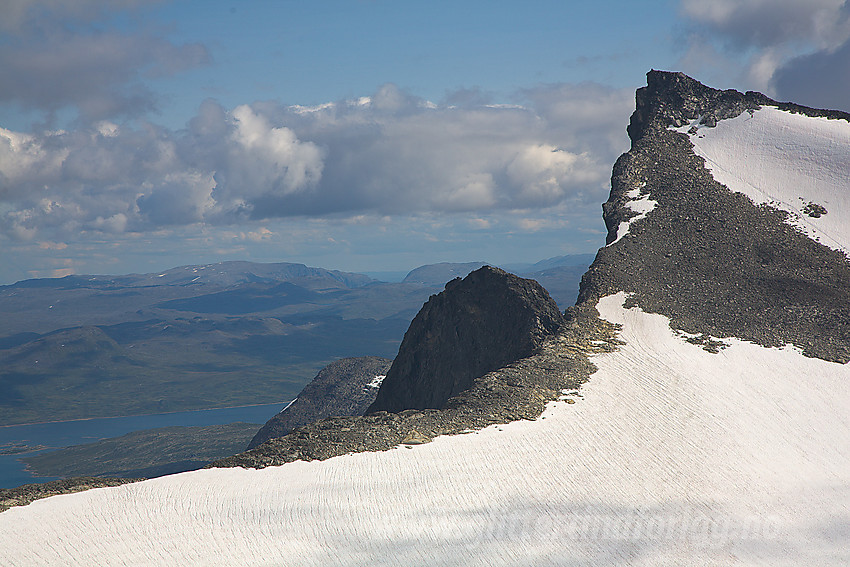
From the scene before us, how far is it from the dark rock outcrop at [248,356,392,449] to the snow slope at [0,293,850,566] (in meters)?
69.9

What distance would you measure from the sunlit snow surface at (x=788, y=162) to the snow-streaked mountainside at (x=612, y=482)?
11.9 metres

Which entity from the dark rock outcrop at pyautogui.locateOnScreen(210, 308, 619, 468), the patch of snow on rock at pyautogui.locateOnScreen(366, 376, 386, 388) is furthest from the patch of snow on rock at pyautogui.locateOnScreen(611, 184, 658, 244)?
the patch of snow on rock at pyautogui.locateOnScreen(366, 376, 386, 388)

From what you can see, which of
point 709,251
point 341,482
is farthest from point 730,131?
point 341,482

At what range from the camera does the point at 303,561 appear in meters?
20.2

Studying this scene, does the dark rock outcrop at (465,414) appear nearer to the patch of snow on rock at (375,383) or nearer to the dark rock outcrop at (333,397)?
the dark rock outcrop at (333,397)

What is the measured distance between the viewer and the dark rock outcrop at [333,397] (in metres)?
102

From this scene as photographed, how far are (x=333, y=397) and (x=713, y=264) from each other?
65.8m

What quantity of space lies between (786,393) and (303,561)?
27.9 meters

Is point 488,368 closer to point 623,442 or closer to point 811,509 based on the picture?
point 623,442

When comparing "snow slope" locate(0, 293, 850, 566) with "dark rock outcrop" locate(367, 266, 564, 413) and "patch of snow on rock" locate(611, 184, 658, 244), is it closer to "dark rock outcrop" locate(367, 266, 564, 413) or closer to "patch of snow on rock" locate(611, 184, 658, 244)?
"dark rock outcrop" locate(367, 266, 564, 413)

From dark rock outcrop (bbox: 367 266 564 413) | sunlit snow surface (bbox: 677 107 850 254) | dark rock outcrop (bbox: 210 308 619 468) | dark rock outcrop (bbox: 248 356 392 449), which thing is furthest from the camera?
dark rock outcrop (bbox: 248 356 392 449)

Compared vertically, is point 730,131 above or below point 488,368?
above

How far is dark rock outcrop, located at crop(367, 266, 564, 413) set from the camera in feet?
162

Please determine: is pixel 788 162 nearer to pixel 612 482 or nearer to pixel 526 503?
pixel 612 482
